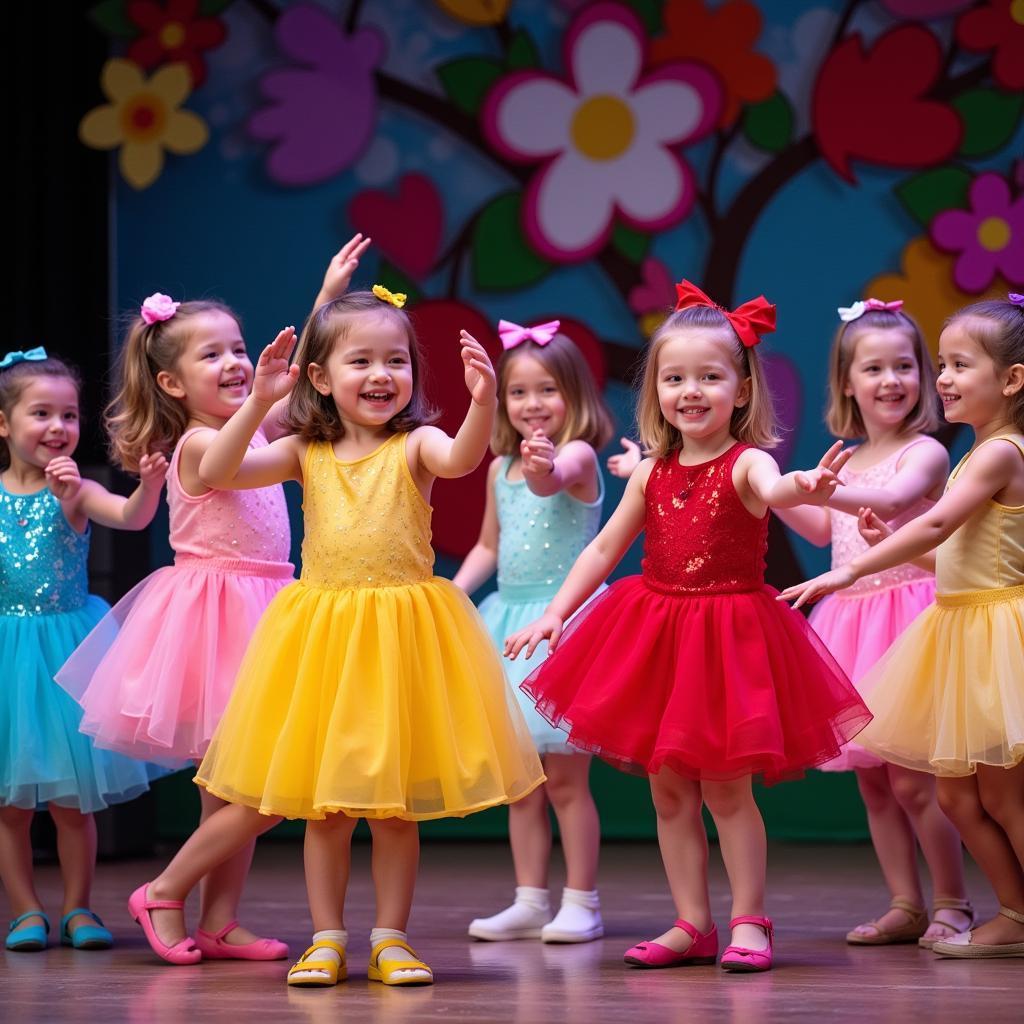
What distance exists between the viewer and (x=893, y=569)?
319 cm

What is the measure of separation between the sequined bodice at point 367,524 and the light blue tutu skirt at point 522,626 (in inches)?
22.4

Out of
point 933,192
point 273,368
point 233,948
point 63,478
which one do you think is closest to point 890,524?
point 273,368

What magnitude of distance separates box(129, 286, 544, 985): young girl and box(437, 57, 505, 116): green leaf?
222 cm

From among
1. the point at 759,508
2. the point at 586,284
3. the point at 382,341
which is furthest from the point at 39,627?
the point at 586,284

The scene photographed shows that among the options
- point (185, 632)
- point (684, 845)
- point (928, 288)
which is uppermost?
point (928, 288)

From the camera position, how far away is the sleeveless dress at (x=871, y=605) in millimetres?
3090

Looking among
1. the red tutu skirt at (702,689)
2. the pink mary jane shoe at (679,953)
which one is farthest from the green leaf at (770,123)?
the pink mary jane shoe at (679,953)

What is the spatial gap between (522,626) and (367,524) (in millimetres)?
768

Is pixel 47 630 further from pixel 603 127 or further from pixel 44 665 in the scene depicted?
pixel 603 127

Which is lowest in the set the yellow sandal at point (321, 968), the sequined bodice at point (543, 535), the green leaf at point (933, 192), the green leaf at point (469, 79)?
the yellow sandal at point (321, 968)

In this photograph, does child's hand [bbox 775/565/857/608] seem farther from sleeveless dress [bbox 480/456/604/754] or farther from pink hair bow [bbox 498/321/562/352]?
pink hair bow [bbox 498/321/562/352]

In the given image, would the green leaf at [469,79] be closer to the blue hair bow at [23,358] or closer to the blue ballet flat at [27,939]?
the blue hair bow at [23,358]

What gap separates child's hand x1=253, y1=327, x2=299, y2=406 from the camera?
2582mm

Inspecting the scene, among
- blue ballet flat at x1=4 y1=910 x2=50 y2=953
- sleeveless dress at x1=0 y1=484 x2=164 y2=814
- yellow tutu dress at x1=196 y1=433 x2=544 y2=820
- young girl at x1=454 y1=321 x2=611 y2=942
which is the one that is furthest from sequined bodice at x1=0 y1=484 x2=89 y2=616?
young girl at x1=454 y1=321 x2=611 y2=942
